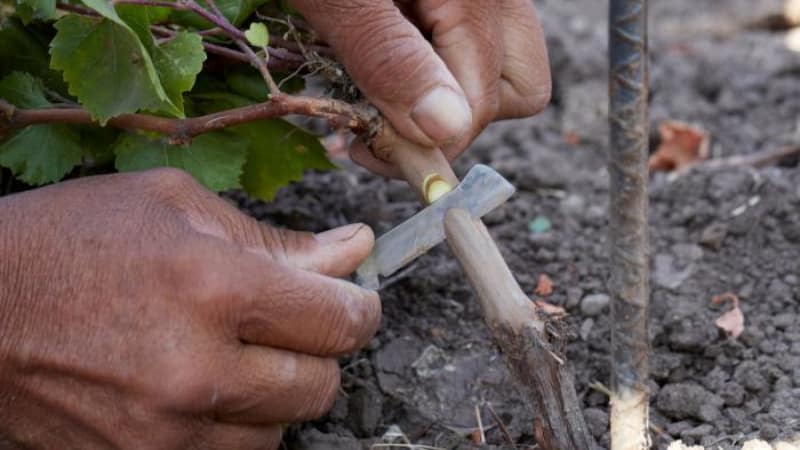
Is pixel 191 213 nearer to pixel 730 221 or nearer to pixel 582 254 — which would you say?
pixel 582 254

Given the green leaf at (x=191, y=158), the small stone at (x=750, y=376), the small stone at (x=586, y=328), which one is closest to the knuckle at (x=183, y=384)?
the green leaf at (x=191, y=158)

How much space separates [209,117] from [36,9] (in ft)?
1.23

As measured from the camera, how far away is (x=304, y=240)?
2.16 meters

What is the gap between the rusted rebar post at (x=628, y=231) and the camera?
6.97ft

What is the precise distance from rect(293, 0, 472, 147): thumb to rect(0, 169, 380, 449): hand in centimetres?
28

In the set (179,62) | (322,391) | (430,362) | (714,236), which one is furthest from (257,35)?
(714,236)

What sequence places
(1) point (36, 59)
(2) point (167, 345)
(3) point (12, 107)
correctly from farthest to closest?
(1) point (36, 59)
(3) point (12, 107)
(2) point (167, 345)

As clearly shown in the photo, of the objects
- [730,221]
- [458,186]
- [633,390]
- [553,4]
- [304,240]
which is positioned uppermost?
[458,186]

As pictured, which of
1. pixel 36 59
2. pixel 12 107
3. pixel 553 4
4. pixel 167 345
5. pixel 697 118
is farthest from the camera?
pixel 553 4

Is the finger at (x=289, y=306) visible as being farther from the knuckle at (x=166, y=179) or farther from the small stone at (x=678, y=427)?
the small stone at (x=678, y=427)

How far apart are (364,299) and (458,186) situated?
0.88ft

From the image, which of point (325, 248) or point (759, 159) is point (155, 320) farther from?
point (759, 159)

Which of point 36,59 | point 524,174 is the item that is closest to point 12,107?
point 36,59

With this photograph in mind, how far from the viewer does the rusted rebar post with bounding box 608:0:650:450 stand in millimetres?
2123
